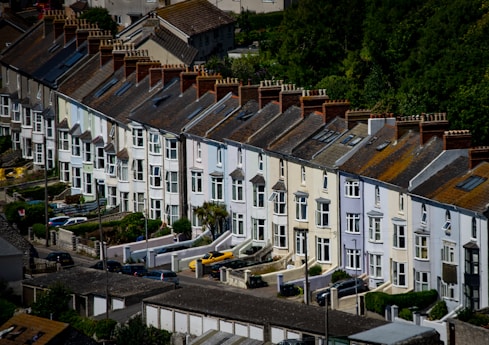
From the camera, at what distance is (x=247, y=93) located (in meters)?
136

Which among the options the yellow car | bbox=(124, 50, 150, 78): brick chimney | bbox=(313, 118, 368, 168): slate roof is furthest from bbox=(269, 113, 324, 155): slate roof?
bbox=(124, 50, 150, 78): brick chimney

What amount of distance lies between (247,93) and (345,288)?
20.6 m

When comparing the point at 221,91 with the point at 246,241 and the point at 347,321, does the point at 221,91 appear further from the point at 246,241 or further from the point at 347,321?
the point at 347,321

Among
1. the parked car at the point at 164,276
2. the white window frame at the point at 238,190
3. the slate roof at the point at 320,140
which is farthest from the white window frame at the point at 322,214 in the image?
the parked car at the point at 164,276

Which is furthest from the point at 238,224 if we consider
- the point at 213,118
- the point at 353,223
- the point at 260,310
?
the point at 260,310

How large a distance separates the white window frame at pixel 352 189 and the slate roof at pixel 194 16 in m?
52.9

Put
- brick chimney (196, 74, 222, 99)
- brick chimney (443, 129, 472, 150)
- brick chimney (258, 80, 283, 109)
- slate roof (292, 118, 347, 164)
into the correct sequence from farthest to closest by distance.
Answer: brick chimney (196, 74, 222, 99) < brick chimney (258, 80, 283, 109) < slate roof (292, 118, 347, 164) < brick chimney (443, 129, 472, 150)

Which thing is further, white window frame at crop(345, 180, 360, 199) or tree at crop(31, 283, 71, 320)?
white window frame at crop(345, 180, 360, 199)

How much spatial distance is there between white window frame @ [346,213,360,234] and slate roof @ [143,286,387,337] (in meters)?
9.23

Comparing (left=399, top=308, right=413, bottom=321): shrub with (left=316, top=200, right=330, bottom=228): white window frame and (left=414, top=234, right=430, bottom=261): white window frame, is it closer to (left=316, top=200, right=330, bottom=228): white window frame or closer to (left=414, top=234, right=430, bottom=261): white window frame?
(left=414, top=234, right=430, bottom=261): white window frame

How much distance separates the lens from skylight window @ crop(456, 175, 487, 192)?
11431 centimetres

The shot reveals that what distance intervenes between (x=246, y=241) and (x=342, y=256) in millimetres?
8795

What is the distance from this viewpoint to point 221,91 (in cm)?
13738

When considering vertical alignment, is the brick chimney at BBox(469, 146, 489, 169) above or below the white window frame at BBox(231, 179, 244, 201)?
above
